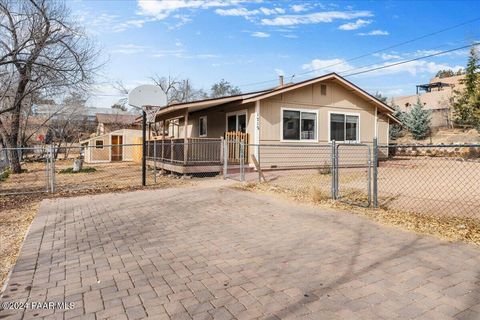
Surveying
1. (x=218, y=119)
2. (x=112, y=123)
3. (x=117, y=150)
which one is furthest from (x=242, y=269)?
(x=112, y=123)

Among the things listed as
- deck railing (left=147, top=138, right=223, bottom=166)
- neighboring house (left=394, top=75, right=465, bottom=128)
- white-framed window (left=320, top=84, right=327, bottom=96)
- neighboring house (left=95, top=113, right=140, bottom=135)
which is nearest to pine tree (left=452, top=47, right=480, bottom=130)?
neighboring house (left=394, top=75, right=465, bottom=128)

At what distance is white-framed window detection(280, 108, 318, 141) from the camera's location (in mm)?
14438

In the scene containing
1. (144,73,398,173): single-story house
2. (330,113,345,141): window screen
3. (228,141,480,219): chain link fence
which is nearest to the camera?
(228,141,480,219): chain link fence

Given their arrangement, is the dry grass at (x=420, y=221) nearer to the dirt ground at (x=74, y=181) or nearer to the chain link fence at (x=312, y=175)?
the chain link fence at (x=312, y=175)

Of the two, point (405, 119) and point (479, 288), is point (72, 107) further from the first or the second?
point (479, 288)

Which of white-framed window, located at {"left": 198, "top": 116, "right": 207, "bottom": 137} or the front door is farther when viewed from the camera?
the front door

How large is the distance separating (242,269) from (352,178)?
9.85 meters

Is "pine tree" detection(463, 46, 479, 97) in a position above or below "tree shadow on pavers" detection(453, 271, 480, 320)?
above

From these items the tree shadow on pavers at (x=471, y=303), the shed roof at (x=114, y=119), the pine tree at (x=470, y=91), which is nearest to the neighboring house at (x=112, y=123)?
the shed roof at (x=114, y=119)

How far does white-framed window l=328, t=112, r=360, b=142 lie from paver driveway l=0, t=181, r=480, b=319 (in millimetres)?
9806

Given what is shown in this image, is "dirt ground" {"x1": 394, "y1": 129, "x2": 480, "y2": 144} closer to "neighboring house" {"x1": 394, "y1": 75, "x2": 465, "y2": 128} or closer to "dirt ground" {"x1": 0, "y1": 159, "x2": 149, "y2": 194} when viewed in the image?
"neighboring house" {"x1": 394, "y1": 75, "x2": 465, "y2": 128}

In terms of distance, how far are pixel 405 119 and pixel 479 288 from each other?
30827 millimetres

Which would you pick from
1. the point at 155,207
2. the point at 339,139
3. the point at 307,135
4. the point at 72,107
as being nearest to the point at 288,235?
the point at 155,207

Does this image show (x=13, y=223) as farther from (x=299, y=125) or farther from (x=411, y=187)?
(x=299, y=125)
